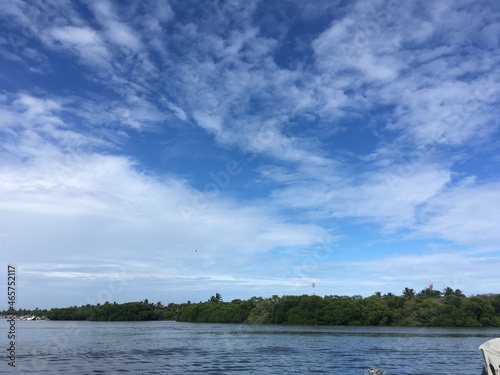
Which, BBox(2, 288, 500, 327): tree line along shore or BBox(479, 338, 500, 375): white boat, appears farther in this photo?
BBox(2, 288, 500, 327): tree line along shore

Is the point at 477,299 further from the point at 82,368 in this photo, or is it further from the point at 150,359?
the point at 82,368

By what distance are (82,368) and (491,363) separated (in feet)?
132

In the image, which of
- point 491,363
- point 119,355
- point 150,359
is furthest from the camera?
point 119,355

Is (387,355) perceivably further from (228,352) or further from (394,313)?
(394,313)

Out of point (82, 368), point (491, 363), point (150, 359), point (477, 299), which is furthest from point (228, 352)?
point (477, 299)

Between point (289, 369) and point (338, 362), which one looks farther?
point (338, 362)

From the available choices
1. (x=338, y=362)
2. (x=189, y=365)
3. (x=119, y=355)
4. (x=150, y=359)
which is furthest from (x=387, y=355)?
(x=119, y=355)

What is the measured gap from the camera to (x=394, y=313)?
152m

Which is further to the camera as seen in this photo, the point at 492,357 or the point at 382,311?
the point at 382,311

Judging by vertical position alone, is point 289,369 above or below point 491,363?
below

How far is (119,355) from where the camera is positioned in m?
61.4

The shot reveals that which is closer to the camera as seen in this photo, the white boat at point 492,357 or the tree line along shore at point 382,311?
the white boat at point 492,357

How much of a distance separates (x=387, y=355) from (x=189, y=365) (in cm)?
2820

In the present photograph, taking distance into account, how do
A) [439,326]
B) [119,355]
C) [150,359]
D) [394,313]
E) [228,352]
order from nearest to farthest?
1. [150,359]
2. [119,355]
3. [228,352]
4. [439,326]
5. [394,313]
